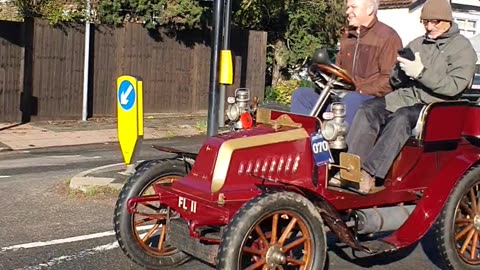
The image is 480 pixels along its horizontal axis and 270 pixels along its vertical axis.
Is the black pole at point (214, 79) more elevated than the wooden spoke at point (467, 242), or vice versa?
the black pole at point (214, 79)

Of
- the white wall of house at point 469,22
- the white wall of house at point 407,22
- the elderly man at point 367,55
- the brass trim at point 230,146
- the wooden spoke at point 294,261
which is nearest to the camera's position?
the wooden spoke at point 294,261

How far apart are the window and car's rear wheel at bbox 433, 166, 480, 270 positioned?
2590 centimetres

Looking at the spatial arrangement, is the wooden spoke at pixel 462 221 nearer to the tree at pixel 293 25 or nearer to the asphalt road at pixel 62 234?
the asphalt road at pixel 62 234

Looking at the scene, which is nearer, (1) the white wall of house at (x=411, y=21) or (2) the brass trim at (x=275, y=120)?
(2) the brass trim at (x=275, y=120)

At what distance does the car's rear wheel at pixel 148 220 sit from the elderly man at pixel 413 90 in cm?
139

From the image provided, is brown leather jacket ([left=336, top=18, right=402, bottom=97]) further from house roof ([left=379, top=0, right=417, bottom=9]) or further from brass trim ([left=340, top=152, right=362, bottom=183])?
house roof ([left=379, top=0, right=417, bottom=9])

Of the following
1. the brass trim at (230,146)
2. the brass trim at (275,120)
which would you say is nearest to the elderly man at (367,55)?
the brass trim at (275,120)

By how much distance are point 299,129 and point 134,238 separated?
57.1 inches

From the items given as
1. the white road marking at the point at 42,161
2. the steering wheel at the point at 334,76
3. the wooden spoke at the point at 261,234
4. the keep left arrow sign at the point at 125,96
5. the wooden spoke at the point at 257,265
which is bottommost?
the white road marking at the point at 42,161

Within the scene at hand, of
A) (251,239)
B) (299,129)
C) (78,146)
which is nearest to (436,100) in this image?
(299,129)

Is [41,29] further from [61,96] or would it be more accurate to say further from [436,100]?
[436,100]

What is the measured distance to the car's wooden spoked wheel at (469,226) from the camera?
18.9ft

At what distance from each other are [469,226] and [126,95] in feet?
14.4

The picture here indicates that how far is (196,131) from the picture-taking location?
16641 mm
